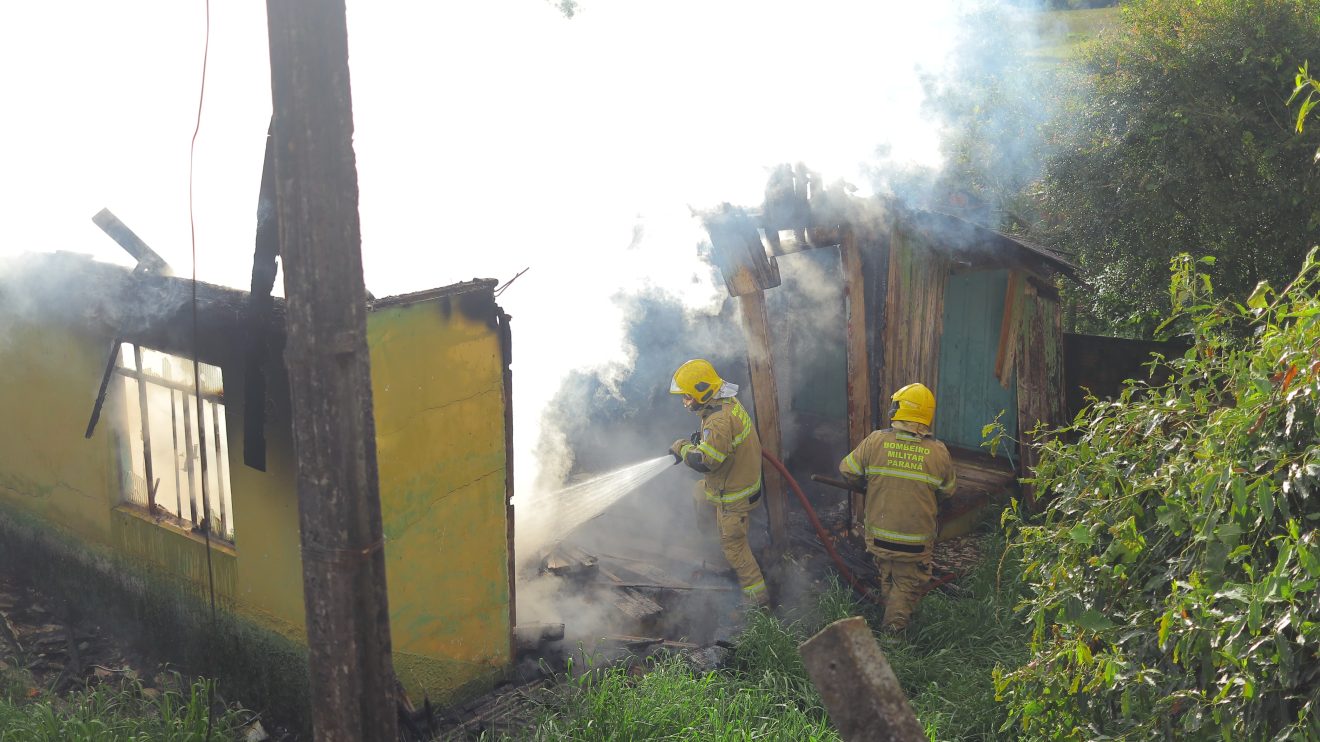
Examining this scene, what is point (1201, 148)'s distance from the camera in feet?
28.9

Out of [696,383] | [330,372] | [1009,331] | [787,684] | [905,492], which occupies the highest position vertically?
[330,372]

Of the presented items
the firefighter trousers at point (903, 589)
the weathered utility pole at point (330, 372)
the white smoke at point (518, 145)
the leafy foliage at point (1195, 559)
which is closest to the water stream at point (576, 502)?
the white smoke at point (518, 145)

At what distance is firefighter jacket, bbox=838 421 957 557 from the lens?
22.6 ft

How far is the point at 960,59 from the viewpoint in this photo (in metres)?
23.8

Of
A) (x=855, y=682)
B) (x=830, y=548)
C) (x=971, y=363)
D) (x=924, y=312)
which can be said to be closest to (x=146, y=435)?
(x=830, y=548)

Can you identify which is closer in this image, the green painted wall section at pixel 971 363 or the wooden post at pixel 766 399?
the wooden post at pixel 766 399

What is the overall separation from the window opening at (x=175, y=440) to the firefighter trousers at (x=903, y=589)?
4508 millimetres

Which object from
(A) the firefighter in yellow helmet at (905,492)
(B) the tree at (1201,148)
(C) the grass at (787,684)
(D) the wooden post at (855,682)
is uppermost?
(B) the tree at (1201,148)

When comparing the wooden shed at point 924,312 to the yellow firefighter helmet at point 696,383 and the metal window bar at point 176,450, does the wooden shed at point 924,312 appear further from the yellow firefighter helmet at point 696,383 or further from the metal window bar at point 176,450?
the metal window bar at point 176,450

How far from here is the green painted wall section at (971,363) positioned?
9023 millimetres

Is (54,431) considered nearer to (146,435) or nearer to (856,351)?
(146,435)

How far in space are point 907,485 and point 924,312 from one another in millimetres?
2286

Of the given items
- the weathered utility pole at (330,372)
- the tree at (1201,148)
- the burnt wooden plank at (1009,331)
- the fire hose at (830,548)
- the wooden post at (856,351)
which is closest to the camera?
the weathered utility pole at (330,372)

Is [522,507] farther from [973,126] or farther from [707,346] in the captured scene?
[973,126]
